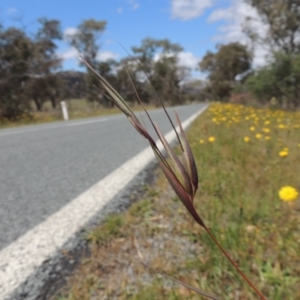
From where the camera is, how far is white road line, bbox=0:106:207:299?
2.73 ft

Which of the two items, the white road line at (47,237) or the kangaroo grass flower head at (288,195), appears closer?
the white road line at (47,237)

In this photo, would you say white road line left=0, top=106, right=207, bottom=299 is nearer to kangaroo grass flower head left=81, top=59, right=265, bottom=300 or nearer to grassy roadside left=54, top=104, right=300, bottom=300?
grassy roadside left=54, top=104, right=300, bottom=300

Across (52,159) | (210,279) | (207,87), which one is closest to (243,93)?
(52,159)

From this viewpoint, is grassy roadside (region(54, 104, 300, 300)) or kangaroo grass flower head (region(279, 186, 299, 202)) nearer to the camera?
grassy roadside (region(54, 104, 300, 300))

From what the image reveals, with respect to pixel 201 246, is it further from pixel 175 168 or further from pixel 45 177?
pixel 45 177

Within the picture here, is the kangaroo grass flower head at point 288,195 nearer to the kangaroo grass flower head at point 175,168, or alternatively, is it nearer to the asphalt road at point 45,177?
the asphalt road at point 45,177

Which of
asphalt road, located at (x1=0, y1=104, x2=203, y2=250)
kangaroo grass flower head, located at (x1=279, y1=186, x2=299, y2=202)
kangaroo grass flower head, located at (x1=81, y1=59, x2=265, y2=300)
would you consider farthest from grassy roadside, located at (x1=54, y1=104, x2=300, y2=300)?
kangaroo grass flower head, located at (x1=81, y1=59, x2=265, y2=300)

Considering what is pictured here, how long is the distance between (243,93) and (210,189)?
2224cm

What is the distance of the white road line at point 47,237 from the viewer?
2.73 ft

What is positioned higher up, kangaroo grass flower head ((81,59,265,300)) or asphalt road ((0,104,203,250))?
kangaroo grass flower head ((81,59,265,300))

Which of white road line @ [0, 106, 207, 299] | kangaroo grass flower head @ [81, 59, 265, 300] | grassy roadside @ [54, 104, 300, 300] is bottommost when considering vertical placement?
grassy roadside @ [54, 104, 300, 300]

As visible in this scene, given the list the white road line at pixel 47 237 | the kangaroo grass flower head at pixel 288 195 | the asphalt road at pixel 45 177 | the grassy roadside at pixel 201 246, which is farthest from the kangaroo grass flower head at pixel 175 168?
the kangaroo grass flower head at pixel 288 195

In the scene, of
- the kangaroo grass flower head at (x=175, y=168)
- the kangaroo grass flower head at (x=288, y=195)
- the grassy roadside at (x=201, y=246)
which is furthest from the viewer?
the kangaroo grass flower head at (x=288, y=195)

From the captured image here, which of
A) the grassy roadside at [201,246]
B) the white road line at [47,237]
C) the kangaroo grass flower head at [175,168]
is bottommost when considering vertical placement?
the grassy roadside at [201,246]
